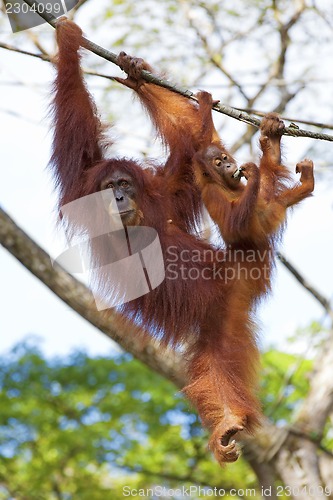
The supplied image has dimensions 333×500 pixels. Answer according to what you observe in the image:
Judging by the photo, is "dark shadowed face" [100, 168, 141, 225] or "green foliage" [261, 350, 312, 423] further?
"green foliage" [261, 350, 312, 423]

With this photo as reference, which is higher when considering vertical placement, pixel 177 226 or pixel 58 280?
pixel 58 280

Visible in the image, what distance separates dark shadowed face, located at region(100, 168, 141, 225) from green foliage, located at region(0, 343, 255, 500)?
7.11m

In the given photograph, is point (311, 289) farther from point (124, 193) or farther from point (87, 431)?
point (87, 431)

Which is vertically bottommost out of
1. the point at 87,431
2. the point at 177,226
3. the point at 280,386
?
the point at 87,431

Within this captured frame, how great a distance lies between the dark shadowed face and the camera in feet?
17.0

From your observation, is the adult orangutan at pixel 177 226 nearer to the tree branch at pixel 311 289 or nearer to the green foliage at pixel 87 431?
the tree branch at pixel 311 289

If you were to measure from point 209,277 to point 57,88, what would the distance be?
1.85 metres

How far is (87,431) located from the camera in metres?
12.3

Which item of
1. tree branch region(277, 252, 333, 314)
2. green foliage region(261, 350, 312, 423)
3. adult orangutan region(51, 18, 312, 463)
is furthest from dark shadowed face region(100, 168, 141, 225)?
green foliage region(261, 350, 312, 423)

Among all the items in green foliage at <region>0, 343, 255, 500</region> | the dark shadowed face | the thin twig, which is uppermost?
the thin twig

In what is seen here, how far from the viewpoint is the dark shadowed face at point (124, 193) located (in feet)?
17.0

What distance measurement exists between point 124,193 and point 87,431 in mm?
7850

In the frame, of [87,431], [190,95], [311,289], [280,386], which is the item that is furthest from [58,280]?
[280,386]

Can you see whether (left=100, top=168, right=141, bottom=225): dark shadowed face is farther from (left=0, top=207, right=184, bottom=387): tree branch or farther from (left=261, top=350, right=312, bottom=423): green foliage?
(left=261, top=350, right=312, bottom=423): green foliage
